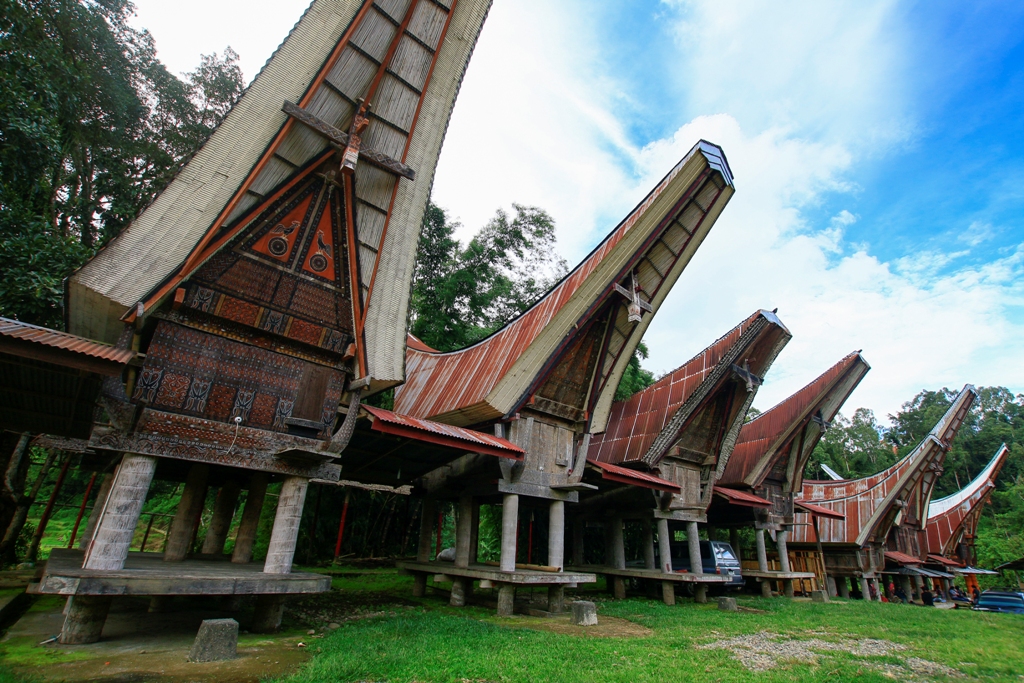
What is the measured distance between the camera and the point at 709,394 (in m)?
16.2

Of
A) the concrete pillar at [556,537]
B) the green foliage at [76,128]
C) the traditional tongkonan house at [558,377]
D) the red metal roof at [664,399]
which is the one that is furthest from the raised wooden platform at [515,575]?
the green foliage at [76,128]

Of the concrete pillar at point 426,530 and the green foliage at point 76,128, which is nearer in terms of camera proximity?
the green foliage at point 76,128

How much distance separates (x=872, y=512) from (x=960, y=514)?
506 inches

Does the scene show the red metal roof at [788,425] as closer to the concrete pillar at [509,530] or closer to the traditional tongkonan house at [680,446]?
the traditional tongkonan house at [680,446]

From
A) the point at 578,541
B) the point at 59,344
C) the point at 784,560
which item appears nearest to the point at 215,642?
the point at 59,344

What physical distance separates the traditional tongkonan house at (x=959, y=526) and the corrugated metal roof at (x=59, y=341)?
3861cm

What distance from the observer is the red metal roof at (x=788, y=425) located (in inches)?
762

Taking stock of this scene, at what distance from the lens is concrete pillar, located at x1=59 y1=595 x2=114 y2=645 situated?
5.68 m

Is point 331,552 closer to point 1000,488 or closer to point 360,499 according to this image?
point 360,499

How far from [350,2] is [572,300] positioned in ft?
23.2

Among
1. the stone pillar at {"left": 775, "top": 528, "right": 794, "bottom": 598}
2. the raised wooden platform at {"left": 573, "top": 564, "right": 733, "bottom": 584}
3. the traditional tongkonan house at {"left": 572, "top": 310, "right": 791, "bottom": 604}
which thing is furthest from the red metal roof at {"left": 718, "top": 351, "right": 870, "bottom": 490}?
the raised wooden platform at {"left": 573, "top": 564, "right": 733, "bottom": 584}

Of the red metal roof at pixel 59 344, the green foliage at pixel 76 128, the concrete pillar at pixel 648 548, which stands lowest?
the concrete pillar at pixel 648 548

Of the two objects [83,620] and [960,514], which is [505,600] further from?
[960,514]

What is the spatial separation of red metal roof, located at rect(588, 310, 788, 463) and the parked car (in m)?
13.2
